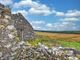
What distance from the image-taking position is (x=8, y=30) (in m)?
20.2

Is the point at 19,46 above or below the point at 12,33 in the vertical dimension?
below

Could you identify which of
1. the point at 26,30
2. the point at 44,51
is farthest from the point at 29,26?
the point at 44,51

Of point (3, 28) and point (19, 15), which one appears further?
point (19, 15)

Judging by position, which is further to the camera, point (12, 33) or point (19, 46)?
point (12, 33)

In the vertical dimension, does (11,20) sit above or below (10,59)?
above

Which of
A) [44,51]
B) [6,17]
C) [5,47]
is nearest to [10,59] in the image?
[5,47]

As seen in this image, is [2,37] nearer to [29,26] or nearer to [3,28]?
[3,28]

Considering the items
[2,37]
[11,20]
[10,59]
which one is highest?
[11,20]

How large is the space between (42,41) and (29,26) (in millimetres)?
1735

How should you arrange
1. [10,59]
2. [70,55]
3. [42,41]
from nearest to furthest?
[10,59]
[70,55]
[42,41]

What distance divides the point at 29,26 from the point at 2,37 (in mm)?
3278

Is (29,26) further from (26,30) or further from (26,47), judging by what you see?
(26,47)

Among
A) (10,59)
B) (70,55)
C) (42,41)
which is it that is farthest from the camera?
(42,41)

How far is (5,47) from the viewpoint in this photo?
19.0m
